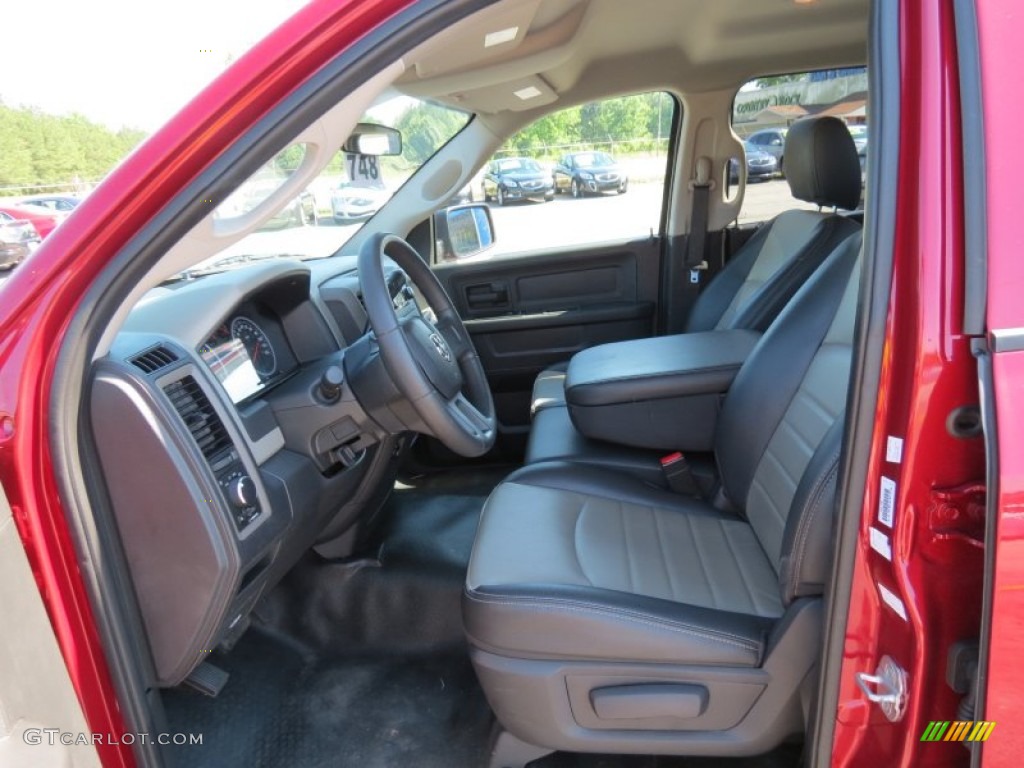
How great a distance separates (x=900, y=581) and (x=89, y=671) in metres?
1.03

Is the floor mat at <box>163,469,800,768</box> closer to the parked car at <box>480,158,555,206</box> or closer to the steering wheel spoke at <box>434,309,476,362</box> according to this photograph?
the steering wheel spoke at <box>434,309,476,362</box>

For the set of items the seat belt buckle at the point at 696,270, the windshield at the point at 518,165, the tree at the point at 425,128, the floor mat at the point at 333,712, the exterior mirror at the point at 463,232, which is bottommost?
the floor mat at the point at 333,712

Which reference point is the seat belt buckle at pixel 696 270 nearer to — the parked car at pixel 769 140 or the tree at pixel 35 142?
the parked car at pixel 769 140

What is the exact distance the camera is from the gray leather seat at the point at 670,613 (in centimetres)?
122

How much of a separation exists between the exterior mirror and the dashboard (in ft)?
3.39

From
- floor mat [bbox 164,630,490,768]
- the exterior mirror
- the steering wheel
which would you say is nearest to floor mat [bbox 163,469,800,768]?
floor mat [bbox 164,630,490,768]

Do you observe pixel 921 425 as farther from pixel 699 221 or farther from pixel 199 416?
pixel 699 221

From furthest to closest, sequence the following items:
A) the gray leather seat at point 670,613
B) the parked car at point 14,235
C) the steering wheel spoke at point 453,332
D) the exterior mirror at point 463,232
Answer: the exterior mirror at point 463,232, the steering wheel spoke at point 453,332, the parked car at point 14,235, the gray leather seat at point 670,613

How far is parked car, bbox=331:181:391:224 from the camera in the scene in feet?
8.08

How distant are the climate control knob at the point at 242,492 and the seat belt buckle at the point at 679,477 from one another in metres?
1.09

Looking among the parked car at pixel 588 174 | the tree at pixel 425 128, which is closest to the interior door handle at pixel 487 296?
the parked car at pixel 588 174

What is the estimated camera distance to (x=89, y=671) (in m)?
0.99

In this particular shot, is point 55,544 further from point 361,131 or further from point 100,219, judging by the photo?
point 361,131

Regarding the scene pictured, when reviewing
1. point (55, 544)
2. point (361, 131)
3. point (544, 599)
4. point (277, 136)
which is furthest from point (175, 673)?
point (361, 131)
